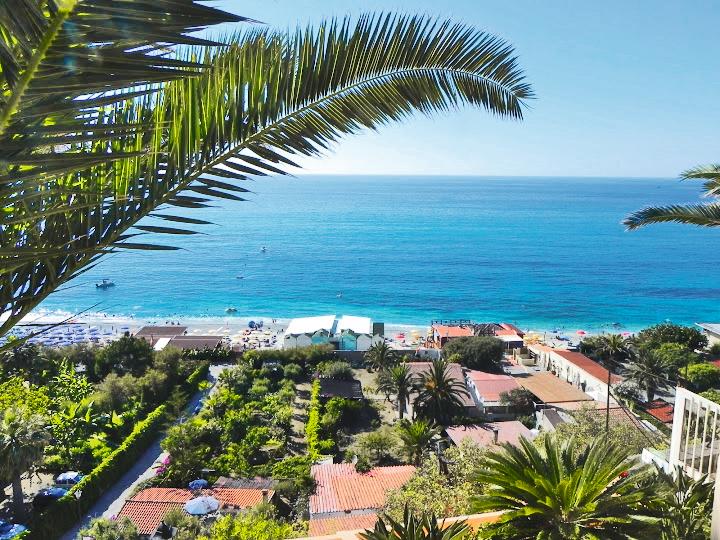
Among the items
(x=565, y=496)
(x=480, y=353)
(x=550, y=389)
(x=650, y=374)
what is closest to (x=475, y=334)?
(x=480, y=353)

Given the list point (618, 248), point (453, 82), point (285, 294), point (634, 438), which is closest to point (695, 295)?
point (618, 248)

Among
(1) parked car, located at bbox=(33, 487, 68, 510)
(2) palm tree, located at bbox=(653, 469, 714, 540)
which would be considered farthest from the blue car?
(2) palm tree, located at bbox=(653, 469, 714, 540)

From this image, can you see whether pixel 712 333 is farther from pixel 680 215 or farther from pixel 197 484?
pixel 680 215

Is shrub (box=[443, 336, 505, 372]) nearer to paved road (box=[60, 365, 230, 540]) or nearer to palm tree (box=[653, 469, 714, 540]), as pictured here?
paved road (box=[60, 365, 230, 540])

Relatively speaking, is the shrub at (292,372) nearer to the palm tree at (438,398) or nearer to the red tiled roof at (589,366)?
the palm tree at (438,398)

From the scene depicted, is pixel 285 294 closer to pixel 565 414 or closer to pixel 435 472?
pixel 565 414
